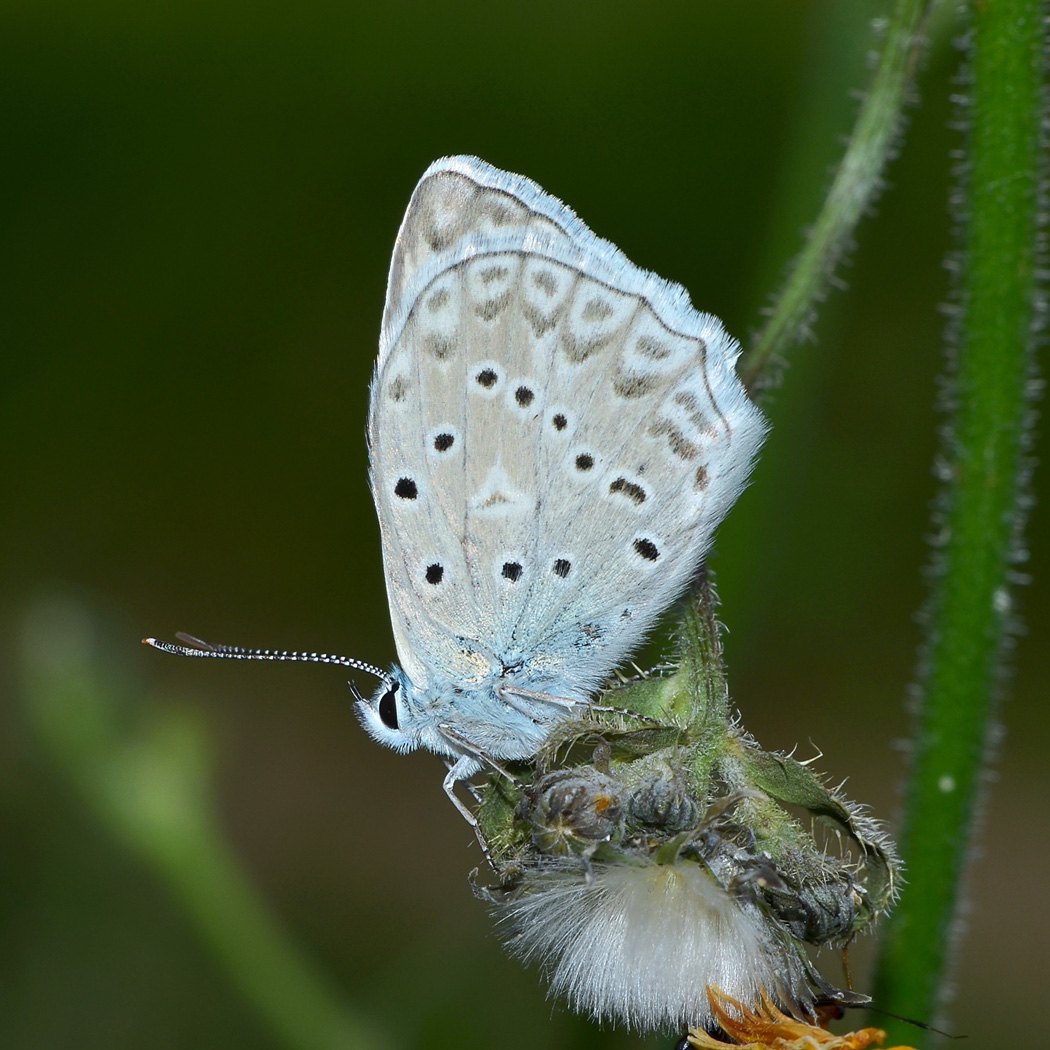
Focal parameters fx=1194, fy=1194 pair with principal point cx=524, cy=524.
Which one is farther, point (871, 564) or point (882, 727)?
point (882, 727)

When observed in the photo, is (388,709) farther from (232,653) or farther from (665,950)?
(665,950)

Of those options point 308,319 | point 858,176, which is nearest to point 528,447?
point 858,176

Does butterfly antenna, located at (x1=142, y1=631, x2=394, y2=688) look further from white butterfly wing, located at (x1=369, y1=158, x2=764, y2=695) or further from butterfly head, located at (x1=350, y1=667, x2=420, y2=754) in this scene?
white butterfly wing, located at (x1=369, y1=158, x2=764, y2=695)

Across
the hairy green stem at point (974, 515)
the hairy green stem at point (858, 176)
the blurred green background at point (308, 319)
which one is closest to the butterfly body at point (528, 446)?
the hairy green stem at point (858, 176)

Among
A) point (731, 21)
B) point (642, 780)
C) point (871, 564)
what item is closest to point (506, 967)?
point (642, 780)

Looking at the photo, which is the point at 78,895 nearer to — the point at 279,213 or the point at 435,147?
the point at 279,213

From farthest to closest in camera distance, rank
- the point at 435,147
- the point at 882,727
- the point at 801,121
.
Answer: the point at 882,727 < the point at 435,147 < the point at 801,121
